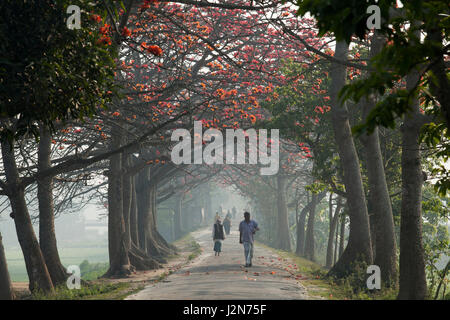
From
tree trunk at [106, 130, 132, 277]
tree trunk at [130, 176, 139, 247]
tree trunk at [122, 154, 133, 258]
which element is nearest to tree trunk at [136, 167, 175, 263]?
tree trunk at [130, 176, 139, 247]

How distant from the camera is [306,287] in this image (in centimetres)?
1470

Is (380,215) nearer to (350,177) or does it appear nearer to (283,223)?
(350,177)

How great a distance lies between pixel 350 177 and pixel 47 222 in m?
8.65

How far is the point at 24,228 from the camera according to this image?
44.9ft

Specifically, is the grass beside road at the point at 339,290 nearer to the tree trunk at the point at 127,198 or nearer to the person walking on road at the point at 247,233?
the person walking on road at the point at 247,233

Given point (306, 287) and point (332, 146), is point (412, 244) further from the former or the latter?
point (332, 146)

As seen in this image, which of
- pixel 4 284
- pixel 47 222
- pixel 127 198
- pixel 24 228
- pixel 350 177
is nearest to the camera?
pixel 24 228

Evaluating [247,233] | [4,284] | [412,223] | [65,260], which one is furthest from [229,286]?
[65,260]

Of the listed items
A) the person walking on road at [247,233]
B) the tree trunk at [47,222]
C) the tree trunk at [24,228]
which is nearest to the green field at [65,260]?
the person walking on road at [247,233]

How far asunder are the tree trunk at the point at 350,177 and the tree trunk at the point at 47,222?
8059 millimetres

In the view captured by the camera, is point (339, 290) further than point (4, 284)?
Yes

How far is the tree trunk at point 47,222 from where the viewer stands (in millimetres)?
15445

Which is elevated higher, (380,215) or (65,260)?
(380,215)
